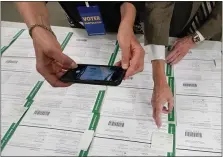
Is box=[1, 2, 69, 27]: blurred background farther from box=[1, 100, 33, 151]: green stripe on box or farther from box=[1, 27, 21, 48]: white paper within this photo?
box=[1, 100, 33, 151]: green stripe on box

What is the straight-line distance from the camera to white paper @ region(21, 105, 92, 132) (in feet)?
2.14

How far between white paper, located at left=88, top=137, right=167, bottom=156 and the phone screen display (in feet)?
0.45

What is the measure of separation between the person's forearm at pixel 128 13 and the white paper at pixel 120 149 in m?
0.30

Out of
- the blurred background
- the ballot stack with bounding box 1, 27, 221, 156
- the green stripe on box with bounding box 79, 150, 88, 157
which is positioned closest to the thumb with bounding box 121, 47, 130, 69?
the ballot stack with bounding box 1, 27, 221, 156

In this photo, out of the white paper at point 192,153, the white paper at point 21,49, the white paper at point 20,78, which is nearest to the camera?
the white paper at point 192,153

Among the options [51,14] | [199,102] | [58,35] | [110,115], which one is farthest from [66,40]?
[51,14]

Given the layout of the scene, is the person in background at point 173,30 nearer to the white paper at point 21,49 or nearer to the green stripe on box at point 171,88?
the green stripe on box at point 171,88

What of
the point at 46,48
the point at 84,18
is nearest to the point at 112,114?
the point at 46,48

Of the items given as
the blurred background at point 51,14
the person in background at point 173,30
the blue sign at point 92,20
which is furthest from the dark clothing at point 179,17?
the blurred background at point 51,14

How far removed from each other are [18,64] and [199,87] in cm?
51

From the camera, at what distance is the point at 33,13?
0.77 meters

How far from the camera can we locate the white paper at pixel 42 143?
23.7 inches

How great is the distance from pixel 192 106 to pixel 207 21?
0.33 metres

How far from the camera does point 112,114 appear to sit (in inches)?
26.5
